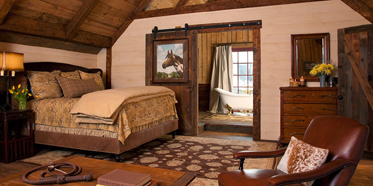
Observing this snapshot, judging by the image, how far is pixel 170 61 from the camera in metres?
5.11

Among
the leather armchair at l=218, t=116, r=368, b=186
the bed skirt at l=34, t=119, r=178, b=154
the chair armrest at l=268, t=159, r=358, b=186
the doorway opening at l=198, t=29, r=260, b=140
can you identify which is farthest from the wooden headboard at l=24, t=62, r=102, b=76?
the chair armrest at l=268, t=159, r=358, b=186

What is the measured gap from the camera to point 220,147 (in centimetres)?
407

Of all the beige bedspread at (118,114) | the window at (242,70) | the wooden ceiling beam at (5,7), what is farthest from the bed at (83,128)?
the window at (242,70)

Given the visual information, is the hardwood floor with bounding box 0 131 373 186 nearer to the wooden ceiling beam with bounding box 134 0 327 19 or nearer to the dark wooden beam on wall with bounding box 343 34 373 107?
the dark wooden beam on wall with bounding box 343 34 373 107

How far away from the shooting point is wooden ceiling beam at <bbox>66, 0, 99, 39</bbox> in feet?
14.2

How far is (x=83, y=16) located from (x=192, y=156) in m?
2.92

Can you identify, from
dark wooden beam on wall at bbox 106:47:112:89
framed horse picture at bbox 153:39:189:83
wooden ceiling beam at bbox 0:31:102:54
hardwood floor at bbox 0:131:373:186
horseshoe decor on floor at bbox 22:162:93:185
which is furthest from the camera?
dark wooden beam on wall at bbox 106:47:112:89

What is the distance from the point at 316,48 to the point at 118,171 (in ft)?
12.3

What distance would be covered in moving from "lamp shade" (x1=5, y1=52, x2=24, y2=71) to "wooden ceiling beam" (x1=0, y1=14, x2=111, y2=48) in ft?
1.92

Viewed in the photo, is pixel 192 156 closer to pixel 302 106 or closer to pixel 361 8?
pixel 302 106

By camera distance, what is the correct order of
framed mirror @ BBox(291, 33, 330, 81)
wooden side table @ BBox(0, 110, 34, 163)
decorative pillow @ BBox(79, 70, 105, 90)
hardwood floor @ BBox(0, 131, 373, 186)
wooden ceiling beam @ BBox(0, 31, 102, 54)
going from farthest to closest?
decorative pillow @ BBox(79, 70, 105, 90) < framed mirror @ BBox(291, 33, 330, 81) < wooden ceiling beam @ BBox(0, 31, 102, 54) < wooden side table @ BBox(0, 110, 34, 163) < hardwood floor @ BBox(0, 131, 373, 186)

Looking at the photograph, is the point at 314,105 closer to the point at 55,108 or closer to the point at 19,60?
the point at 55,108

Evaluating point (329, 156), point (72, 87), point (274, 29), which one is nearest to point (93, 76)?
point (72, 87)

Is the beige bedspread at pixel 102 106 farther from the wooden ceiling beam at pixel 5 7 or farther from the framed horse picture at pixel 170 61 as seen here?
the framed horse picture at pixel 170 61
